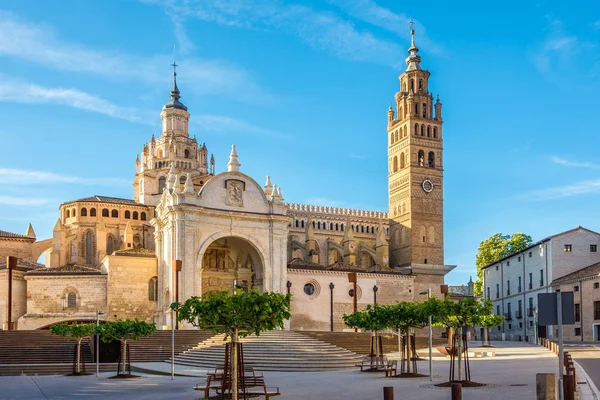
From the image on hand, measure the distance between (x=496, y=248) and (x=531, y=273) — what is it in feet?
63.6

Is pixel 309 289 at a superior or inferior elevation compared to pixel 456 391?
superior

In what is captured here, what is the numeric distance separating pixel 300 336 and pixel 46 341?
13.2m

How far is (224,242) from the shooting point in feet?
172

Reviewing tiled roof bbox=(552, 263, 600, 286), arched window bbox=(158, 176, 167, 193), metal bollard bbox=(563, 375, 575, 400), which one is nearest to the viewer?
metal bollard bbox=(563, 375, 575, 400)

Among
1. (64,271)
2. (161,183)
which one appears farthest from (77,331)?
(161,183)

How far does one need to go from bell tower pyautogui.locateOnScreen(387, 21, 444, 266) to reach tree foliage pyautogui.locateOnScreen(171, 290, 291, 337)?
2238 inches

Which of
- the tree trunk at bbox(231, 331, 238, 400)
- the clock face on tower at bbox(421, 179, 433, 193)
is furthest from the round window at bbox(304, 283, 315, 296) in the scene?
the tree trunk at bbox(231, 331, 238, 400)

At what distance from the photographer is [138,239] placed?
208 feet

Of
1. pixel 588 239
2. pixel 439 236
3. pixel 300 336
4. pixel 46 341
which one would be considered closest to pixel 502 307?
pixel 439 236

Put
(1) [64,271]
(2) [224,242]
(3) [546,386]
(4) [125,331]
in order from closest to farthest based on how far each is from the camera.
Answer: (3) [546,386], (4) [125,331], (1) [64,271], (2) [224,242]

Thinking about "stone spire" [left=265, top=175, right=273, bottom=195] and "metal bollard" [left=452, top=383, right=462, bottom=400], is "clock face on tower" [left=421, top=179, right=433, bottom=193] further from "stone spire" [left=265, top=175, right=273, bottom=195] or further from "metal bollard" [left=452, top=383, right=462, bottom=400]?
"metal bollard" [left=452, top=383, right=462, bottom=400]

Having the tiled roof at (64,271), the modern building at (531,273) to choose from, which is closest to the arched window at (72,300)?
the tiled roof at (64,271)

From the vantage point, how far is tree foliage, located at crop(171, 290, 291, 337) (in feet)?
58.5

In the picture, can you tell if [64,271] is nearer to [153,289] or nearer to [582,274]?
[153,289]
